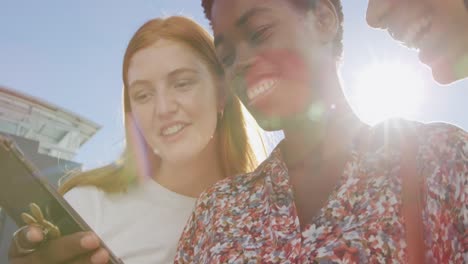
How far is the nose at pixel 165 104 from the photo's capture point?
280cm

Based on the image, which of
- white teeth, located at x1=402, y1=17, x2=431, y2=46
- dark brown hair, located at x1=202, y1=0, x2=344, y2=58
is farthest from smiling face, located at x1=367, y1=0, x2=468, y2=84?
dark brown hair, located at x1=202, y1=0, x2=344, y2=58

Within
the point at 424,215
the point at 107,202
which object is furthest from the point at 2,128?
the point at 424,215

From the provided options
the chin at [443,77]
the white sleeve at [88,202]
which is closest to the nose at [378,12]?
the chin at [443,77]

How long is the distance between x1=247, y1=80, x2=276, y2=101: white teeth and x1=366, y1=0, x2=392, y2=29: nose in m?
0.51

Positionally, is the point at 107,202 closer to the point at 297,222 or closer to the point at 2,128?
the point at 297,222

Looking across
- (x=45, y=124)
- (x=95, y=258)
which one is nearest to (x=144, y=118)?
(x=95, y=258)

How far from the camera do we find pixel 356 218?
1.62 m

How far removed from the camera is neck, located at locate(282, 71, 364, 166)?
2.03 meters

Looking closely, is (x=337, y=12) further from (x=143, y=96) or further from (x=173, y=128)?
(x=143, y=96)

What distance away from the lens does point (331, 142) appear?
2049mm

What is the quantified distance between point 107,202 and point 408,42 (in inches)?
82.9

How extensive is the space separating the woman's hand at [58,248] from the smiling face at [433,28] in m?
1.25

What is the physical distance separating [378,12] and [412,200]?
2.00 ft

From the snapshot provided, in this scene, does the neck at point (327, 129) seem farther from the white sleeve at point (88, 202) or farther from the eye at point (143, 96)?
the white sleeve at point (88, 202)
